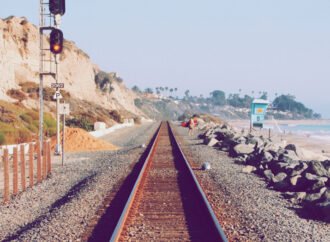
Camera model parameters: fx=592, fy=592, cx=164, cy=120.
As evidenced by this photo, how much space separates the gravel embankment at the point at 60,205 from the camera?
10.2m

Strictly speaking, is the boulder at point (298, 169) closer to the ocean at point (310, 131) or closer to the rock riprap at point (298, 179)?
the rock riprap at point (298, 179)

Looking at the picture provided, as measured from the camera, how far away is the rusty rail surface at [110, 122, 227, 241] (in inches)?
384

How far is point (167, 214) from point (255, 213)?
71.7 inches

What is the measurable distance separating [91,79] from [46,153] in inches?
3579

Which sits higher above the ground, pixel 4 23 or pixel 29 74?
pixel 4 23

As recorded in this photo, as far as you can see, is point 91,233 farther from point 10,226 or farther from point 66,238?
point 10,226

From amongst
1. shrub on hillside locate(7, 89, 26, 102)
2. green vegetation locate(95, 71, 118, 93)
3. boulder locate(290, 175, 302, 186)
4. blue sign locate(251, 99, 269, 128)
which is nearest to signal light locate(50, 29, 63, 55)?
boulder locate(290, 175, 302, 186)

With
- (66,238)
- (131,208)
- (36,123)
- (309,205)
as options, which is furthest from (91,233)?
(36,123)

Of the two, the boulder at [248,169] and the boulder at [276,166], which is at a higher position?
the boulder at [276,166]

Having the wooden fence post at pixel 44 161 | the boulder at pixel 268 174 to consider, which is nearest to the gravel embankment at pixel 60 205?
the wooden fence post at pixel 44 161

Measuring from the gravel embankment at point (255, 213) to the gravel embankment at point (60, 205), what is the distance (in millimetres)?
2691

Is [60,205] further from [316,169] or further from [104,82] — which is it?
[104,82]

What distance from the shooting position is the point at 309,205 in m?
12.7

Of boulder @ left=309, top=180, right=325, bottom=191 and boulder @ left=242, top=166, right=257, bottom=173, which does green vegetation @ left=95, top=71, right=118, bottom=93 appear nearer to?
boulder @ left=242, top=166, right=257, bottom=173
